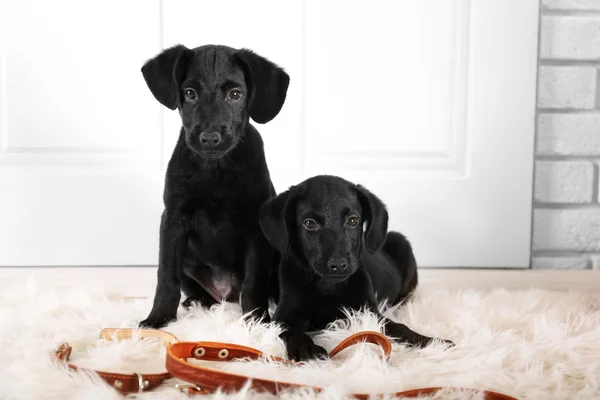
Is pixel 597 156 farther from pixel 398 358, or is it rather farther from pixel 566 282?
pixel 398 358

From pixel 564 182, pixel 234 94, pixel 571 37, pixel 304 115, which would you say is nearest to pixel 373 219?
pixel 234 94

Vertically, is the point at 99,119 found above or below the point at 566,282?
above

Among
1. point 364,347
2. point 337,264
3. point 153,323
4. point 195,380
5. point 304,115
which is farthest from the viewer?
point 304,115

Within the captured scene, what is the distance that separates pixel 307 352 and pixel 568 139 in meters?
1.53

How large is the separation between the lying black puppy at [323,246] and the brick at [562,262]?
115 cm

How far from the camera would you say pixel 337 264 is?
4.54 ft

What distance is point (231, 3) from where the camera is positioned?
2.30 m

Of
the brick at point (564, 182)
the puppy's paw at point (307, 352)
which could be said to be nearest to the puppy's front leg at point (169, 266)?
the puppy's paw at point (307, 352)

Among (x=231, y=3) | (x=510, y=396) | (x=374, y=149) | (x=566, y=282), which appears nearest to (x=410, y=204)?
(x=374, y=149)

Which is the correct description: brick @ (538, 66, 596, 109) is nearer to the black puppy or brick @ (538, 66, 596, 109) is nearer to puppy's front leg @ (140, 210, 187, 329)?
the black puppy

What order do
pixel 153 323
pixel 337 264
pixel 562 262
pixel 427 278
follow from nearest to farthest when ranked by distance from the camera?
pixel 337 264
pixel 153 323
pixel 427 278
pixel 562 262

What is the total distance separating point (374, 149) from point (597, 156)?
80 centimetres

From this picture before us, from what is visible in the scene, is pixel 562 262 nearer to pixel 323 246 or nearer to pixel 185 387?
pixel 323 246

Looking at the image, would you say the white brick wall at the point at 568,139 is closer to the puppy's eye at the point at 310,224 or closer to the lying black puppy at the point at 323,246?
the lying black puppy at the point at 323,246
